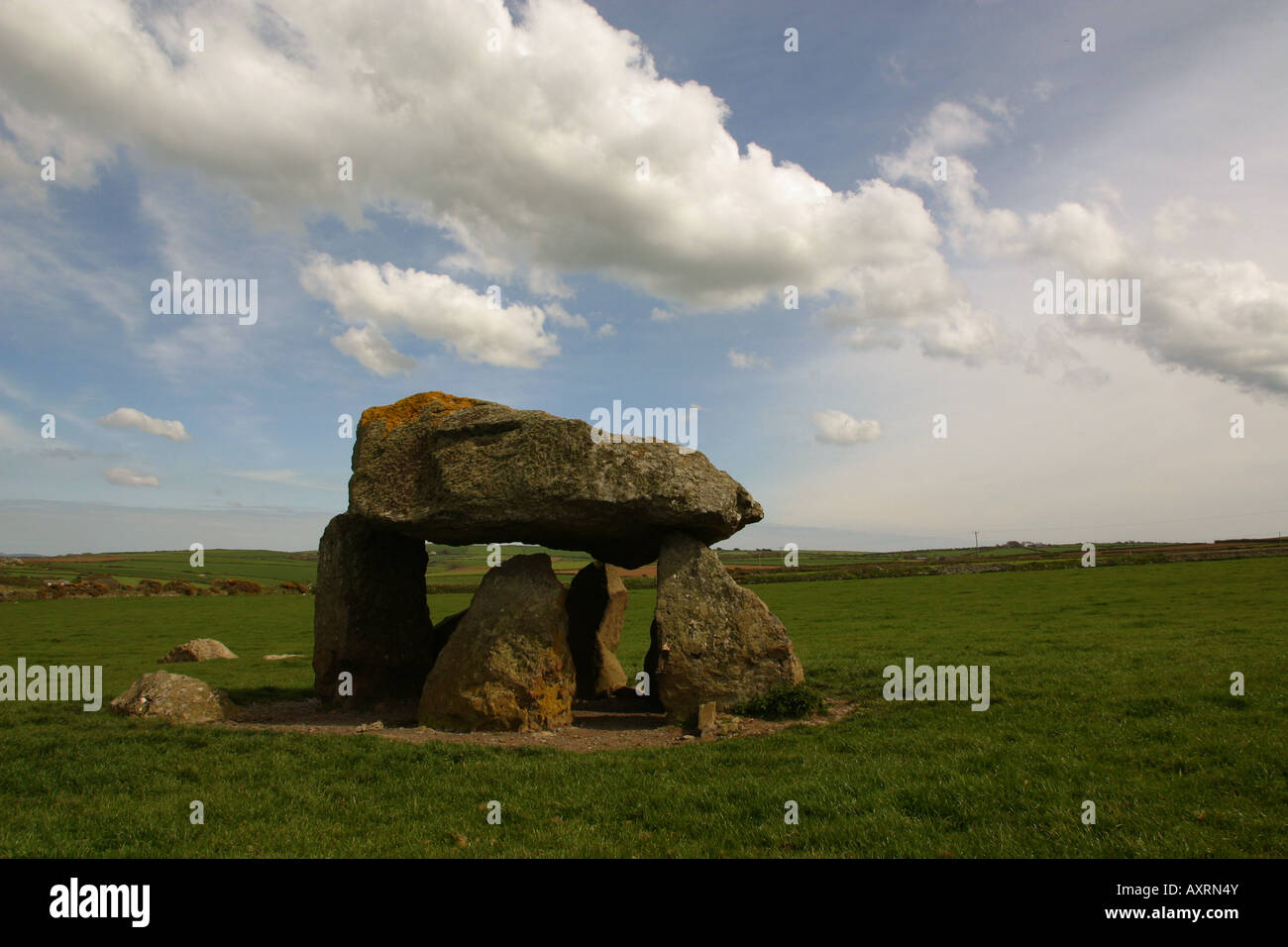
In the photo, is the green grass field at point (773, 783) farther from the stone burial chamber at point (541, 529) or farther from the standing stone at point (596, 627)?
the standing stone at point (596, 627)

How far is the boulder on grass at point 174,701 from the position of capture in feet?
42.6

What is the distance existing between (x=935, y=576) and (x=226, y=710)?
5236 cm

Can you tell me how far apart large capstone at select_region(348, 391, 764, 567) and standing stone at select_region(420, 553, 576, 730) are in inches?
50.9

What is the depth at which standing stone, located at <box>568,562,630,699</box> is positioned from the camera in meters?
17.4

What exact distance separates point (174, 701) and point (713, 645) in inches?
378

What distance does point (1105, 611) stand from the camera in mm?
29266

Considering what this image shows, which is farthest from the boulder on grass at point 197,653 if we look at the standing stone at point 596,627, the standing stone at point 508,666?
the standing stone at point 508,666

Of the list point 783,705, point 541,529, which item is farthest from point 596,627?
point 783,705

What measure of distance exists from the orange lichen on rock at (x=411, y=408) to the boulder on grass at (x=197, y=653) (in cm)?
1578

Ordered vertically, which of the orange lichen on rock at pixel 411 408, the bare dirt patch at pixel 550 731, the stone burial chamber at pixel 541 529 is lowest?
the bare dirt patch at pixel 550 731

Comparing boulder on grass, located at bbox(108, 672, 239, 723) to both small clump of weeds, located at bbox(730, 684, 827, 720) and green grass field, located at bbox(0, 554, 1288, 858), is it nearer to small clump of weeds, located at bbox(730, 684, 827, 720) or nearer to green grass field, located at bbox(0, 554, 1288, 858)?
green grass field, located at bbox(0, 554, 1288, 858)

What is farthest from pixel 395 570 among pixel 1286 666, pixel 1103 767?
pixel 1286 666
